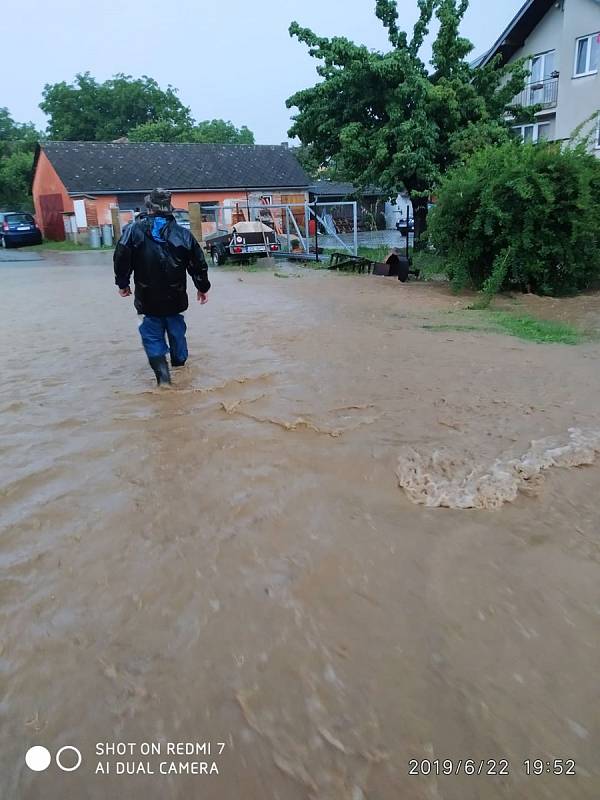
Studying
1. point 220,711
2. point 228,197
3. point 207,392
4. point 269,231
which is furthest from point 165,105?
point 220,711

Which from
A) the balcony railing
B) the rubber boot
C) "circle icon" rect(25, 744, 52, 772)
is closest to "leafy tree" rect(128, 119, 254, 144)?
the balcony railing

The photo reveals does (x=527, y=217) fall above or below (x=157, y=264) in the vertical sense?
above

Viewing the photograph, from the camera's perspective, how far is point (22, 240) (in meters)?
32.9

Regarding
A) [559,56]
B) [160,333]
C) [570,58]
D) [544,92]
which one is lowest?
[160,333]

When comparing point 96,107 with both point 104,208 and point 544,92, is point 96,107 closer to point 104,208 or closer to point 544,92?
point 104,208

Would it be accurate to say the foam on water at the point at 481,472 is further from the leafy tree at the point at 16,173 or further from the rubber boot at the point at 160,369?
the leafy tree at the point at 16,173

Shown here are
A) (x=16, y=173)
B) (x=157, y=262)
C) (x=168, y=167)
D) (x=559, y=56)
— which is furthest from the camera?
(x=16, y=173)

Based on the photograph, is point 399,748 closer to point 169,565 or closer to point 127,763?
point 127,763

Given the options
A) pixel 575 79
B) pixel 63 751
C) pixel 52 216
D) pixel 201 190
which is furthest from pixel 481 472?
pixel 52 216

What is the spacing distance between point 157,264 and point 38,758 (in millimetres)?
4142

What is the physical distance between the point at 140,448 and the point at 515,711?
10.3ft

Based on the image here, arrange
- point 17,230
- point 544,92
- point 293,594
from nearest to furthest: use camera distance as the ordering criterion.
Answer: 1. point 293,594
2. point 544,92
3. point 17,230

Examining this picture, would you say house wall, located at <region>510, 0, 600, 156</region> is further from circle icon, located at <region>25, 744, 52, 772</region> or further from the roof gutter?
circle icon, located at <region>25, 744, 52, 772</region>

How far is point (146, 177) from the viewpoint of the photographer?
3419cm
